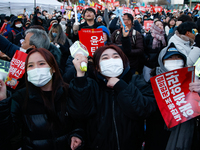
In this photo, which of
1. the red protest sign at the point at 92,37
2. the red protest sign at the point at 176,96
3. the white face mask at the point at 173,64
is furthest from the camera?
the red protest sign at the point at 92,37

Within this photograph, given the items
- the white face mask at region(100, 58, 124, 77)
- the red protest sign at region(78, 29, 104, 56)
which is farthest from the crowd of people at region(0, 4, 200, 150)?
the red protest sign at region(78, 29, 104, 56)

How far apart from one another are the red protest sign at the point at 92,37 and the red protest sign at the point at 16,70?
0.94 meters

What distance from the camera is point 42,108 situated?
5.64 feet

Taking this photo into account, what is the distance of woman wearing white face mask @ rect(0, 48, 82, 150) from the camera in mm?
1694

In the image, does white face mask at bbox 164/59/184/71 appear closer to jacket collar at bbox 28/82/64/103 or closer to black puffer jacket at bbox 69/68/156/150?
black puffer jacket at bbox 69/68/156/150

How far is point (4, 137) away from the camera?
150cm

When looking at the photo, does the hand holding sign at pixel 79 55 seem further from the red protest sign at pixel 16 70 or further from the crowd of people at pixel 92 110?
the red protest sign at pixel 16 70

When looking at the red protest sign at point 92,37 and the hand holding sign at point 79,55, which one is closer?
the hand holding sign at point 79,55

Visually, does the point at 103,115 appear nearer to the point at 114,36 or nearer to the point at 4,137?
the point at 4,137

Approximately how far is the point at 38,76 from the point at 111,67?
0.77m

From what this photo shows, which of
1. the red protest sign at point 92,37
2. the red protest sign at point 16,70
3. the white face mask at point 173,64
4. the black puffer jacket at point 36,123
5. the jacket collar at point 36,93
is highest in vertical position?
the red protest sign at point 92,37

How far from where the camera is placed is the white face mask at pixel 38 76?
5.59 ft

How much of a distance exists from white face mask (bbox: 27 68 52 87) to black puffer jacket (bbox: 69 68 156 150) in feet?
1.08

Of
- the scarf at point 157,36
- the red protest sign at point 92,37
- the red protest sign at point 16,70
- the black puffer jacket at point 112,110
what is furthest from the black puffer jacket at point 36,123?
the scarf at point 157,36
